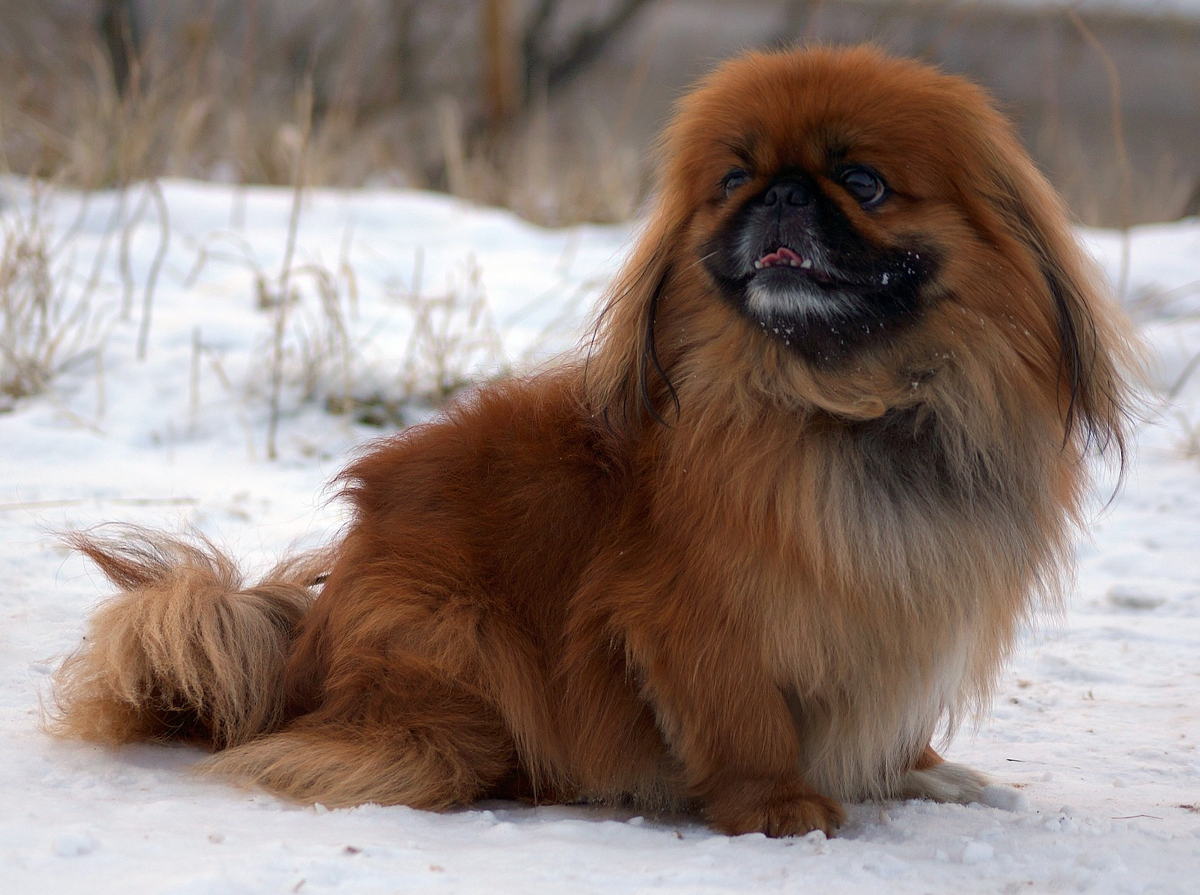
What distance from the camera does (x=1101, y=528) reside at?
4.09 metres

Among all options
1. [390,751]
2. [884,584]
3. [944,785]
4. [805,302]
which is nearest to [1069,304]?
[805,302]

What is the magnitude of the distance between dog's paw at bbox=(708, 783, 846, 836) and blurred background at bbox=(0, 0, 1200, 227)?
14.7 feet

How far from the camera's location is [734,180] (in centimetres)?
220

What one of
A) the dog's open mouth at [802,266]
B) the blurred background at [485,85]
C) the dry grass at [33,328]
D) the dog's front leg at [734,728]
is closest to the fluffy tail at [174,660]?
the dog's front leg at [734,728]

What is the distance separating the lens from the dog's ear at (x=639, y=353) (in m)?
2.29

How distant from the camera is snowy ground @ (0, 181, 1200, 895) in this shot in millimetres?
1784

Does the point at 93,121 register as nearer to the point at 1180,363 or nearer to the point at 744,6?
the point at 1180,363

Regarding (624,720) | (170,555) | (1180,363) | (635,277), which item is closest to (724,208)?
(635,277)

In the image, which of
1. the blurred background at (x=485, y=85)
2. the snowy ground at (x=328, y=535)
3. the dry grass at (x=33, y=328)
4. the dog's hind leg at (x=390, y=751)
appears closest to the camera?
the snowy ground at (x=328, y=535)

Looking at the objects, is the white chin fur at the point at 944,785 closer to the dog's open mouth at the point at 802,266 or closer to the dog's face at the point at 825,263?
the dog's face at the point at 825,263

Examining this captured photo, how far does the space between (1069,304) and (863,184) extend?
0.47m

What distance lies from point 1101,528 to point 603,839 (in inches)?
108

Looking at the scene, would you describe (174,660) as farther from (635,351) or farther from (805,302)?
(805,302)

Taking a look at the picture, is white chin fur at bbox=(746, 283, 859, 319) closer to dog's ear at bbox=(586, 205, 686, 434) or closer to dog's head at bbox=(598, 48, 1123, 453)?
dog's head at bbox=(598, 48, 1123, 453)
